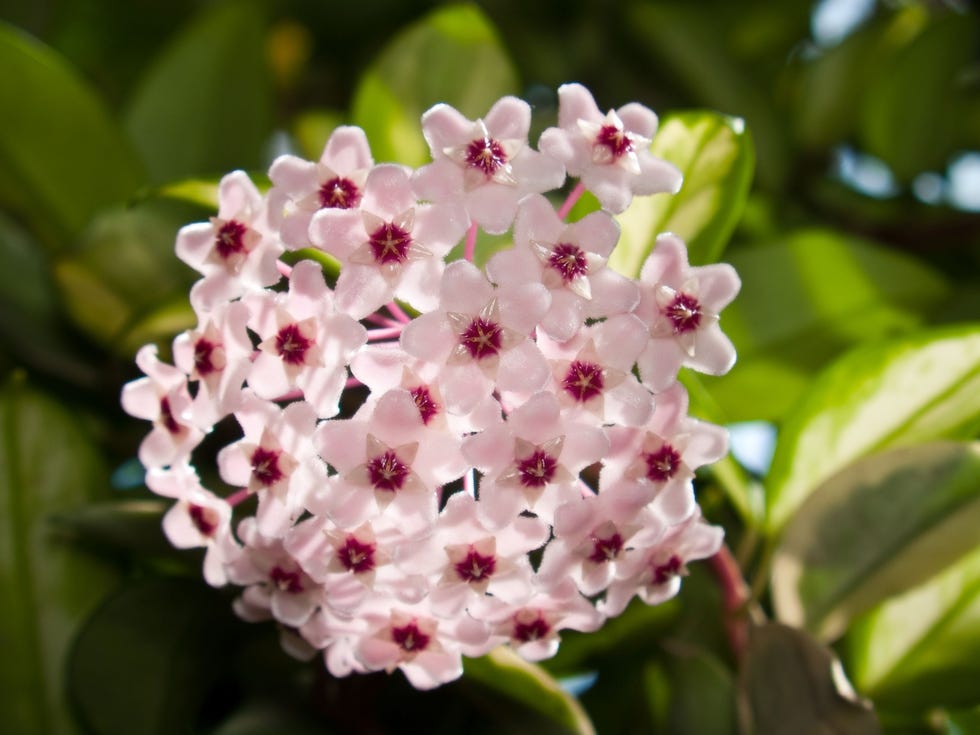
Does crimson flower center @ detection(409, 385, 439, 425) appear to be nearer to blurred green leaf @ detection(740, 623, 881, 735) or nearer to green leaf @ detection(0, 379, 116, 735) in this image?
blurred green leaf @ detection(740, 623, 881, 735)

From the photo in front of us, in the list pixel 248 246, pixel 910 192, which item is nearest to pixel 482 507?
pixel 248 246

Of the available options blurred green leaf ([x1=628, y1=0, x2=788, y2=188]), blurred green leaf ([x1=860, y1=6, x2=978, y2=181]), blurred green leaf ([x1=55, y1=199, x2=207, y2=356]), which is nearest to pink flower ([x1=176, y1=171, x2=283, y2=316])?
blurred green leaf ([x1=55, y1=199, x2=207, y2=356])

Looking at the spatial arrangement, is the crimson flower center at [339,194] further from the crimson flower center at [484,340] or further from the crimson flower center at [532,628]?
the crimson flower center at [532,628]

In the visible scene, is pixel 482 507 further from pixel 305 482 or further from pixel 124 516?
pixel 124 516

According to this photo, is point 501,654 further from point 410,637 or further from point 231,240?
point 231,240

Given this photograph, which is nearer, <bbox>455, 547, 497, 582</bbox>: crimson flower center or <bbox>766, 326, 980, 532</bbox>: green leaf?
<bbox>455, 547, 497, 582</bbox>: crimson flower center

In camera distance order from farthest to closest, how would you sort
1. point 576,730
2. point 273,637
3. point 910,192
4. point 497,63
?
point 910,192 → point 497,63 → point 273,637 → point 576,730

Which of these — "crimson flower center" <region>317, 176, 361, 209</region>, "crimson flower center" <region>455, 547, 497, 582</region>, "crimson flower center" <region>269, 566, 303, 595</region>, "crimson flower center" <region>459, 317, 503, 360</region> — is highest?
"crimson flower center" <region>317, 176, 361, 209</region>

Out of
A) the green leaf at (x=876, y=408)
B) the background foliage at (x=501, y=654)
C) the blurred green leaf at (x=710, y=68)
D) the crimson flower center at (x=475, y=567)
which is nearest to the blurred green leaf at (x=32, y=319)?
the background foliage at (x=501, y=654)
